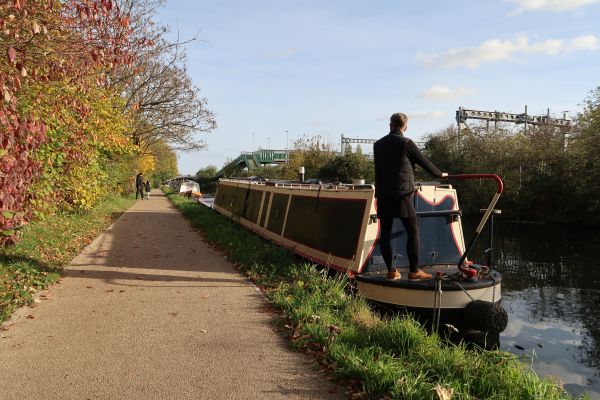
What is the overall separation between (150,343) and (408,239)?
2925 millimetres

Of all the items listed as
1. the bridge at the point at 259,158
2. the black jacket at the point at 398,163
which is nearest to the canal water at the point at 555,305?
the black jacket at the point at 398,163

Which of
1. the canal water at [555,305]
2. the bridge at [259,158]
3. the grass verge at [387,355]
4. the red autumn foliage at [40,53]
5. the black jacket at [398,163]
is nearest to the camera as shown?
the grass verge at [387,355]

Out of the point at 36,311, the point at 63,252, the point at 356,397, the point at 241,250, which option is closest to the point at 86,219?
the point at 63,252

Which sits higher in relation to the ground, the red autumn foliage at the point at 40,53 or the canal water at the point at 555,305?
the red autumn foliage at the point at 40,53

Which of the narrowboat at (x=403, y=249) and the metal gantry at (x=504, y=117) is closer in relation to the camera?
the narrowboat at (x=403, y=249)

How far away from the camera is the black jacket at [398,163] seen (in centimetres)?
536

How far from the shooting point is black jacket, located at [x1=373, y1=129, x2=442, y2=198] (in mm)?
5363

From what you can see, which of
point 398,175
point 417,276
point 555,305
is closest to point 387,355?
point 417,276

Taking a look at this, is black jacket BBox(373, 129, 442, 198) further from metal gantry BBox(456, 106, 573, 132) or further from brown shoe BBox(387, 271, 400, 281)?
metal gantry BBox(456, 106, 573, 132)

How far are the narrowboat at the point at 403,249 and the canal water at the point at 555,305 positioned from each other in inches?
36.5

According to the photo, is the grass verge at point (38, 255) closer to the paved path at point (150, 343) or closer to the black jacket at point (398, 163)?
the paved path at point (150, 343)

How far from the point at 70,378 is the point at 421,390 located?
2.44 metres

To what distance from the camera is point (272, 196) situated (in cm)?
1074

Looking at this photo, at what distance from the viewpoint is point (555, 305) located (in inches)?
355
